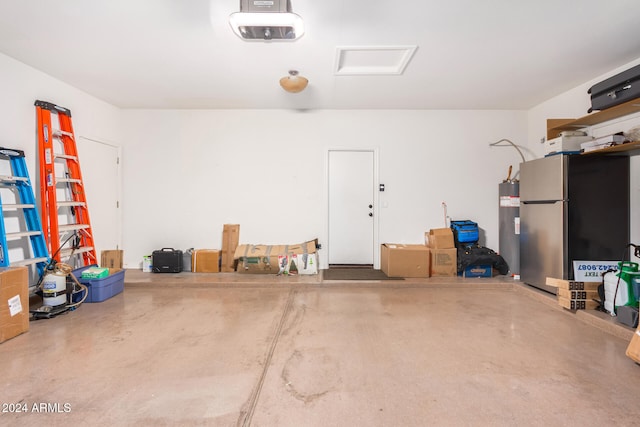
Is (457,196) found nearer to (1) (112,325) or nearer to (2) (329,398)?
(2) (329,398)

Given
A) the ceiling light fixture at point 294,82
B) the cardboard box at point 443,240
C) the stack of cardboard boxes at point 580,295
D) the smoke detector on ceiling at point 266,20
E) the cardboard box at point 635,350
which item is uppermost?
the ceiling light fixture at point 294,82

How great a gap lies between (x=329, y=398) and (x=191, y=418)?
747 millimetres

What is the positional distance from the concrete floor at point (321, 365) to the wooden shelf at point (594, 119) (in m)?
2.06

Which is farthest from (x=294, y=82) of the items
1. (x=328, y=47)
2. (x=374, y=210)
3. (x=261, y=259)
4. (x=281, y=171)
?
(x=261, y=259)

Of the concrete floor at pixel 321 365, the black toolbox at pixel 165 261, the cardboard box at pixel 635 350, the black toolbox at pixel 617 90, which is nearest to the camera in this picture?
the concrete floor at pixel 321 365

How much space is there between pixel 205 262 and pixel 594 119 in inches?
208

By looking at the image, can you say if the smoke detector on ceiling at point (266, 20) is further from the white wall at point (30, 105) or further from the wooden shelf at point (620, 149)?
the wooden shelf at point (620, 149)

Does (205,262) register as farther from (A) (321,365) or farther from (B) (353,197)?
(A) (321,365)

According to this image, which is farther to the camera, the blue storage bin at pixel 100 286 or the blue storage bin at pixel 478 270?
the blue storage bin at pixel 478 270

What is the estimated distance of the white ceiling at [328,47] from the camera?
2.27 metres

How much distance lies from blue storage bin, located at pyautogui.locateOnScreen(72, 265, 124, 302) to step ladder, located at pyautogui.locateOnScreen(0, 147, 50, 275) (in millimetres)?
366

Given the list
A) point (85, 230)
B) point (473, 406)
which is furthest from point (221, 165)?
point (473, 406)

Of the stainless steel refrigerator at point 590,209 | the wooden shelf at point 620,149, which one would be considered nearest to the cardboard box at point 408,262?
the stainless steel refrigerator at point 590,209

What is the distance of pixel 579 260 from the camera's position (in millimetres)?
3170
